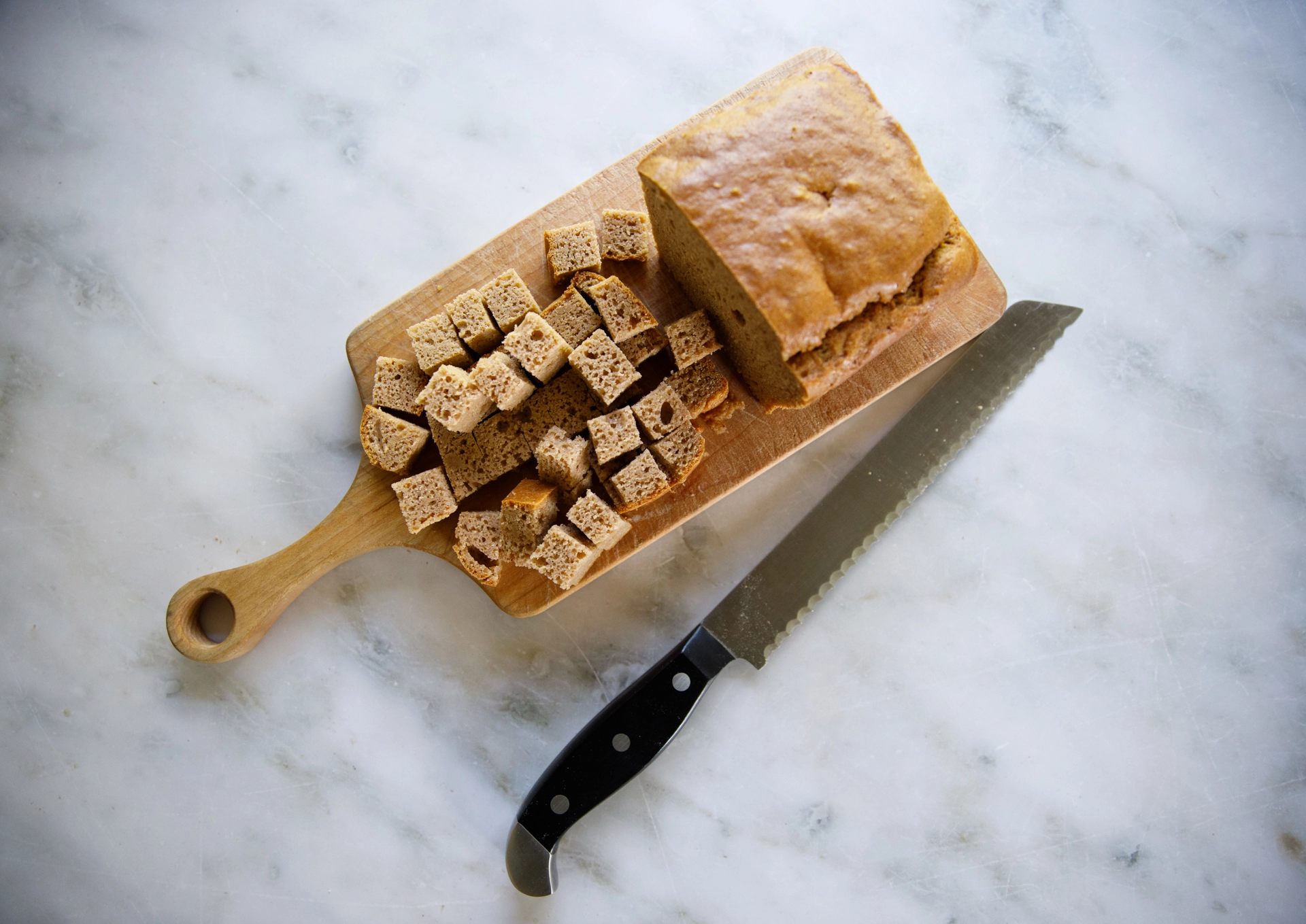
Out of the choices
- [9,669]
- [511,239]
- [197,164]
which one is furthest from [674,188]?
[9,669]

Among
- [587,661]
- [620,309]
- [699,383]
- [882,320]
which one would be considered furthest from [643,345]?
[587,661]

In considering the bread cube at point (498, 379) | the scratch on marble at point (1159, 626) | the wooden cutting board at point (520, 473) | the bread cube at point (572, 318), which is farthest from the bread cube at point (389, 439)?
the scratch on marble at point (1159, 626)

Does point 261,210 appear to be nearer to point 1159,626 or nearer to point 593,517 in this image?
point 593,517

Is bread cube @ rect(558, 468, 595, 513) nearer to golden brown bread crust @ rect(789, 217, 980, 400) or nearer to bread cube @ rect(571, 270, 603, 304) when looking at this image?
bread cube @ rect(571, 270, 603, 304)

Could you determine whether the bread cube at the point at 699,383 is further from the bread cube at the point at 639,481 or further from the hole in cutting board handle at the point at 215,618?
the hole in cutting board handle at the point at 215,618

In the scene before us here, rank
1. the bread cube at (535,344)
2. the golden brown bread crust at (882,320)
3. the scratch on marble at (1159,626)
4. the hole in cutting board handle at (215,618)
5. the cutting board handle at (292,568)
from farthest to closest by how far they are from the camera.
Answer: the scratch on marble at (1159,626), the hole in cutting board handle at (215,618), the cutting board handle at (292,568), the bread cube at (535,344), the golden brown bread crust at (882,320)
